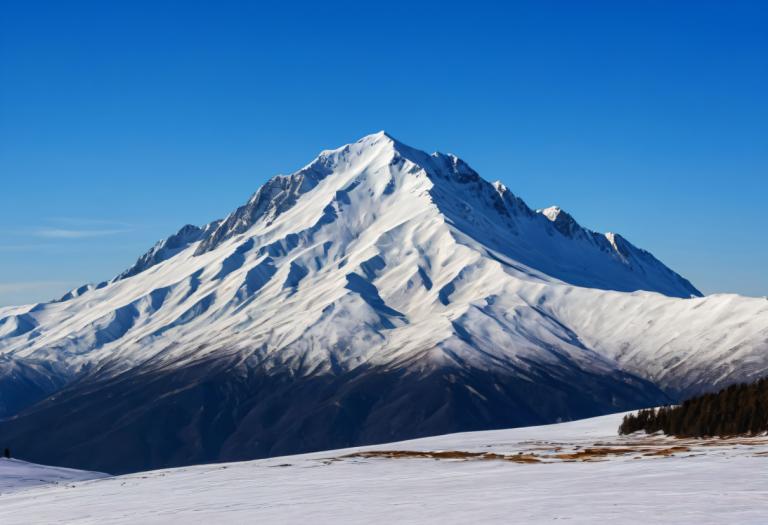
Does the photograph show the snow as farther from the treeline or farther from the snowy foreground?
the treeline

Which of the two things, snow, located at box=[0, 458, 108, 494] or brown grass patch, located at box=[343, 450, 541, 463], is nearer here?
brown grass patch, located at box=[343, 450, 541, 463]

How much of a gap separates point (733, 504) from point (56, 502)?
42.2 metres

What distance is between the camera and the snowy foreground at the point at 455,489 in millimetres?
44322

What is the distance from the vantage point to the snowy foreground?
44322mm

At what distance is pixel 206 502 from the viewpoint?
2291 inches

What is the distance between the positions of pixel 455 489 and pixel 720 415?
42.8 m

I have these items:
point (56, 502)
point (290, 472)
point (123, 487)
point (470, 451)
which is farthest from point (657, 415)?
point (56, 502)

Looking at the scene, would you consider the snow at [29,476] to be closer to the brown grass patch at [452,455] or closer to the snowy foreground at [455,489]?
the snowy foreground at [455,489]

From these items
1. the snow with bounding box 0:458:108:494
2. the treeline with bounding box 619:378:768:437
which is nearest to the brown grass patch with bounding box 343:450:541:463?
the treeline with bounding box 619:378:768:437

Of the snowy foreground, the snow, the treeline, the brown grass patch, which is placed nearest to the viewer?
the snowy foreground

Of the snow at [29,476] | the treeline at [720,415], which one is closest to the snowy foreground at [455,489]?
the snow at [29,476]

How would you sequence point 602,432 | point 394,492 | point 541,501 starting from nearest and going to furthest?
1. point 541,501
2. point 394,492
3. point 602,432

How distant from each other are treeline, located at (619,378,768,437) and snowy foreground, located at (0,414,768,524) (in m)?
3.44

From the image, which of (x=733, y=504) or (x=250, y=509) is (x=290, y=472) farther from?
(x=733, y=504)
